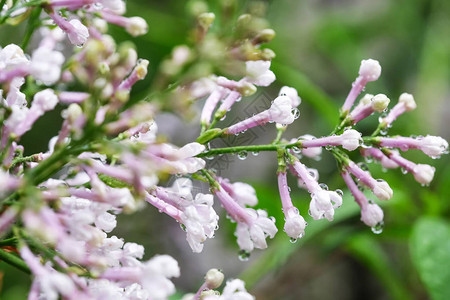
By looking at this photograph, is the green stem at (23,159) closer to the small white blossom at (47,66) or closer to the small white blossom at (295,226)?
the small white blossom at (47,66)

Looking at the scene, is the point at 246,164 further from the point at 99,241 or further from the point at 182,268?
the point at 99,241

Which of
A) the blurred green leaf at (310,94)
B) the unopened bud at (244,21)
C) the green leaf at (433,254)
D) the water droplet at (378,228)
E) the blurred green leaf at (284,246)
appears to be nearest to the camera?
→ the unopened bud at (244,21)

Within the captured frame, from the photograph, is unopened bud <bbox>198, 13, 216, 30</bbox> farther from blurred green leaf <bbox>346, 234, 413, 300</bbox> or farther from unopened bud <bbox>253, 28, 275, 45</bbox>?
blurred green leaf <bbox>346, 234, 413, 300</bbox>

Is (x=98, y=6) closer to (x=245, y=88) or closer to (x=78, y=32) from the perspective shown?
(x=78, y=32)

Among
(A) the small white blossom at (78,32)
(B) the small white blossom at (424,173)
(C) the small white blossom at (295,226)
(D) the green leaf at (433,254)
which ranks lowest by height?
(D) the green leaf at (433,254)

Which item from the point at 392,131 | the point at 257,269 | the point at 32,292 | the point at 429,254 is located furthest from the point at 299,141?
the point at 392,131

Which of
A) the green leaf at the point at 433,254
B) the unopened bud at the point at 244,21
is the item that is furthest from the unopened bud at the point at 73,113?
the green leaf at the point at 433,254

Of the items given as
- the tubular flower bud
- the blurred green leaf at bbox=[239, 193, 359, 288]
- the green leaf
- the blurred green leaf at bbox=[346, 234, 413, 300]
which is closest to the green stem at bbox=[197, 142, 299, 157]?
the tubular flower bud

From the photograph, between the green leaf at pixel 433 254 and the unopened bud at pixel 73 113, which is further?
the green leaf at pixel 433 254

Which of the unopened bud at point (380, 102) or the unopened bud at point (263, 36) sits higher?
the unopened bud at point (263, 36)
